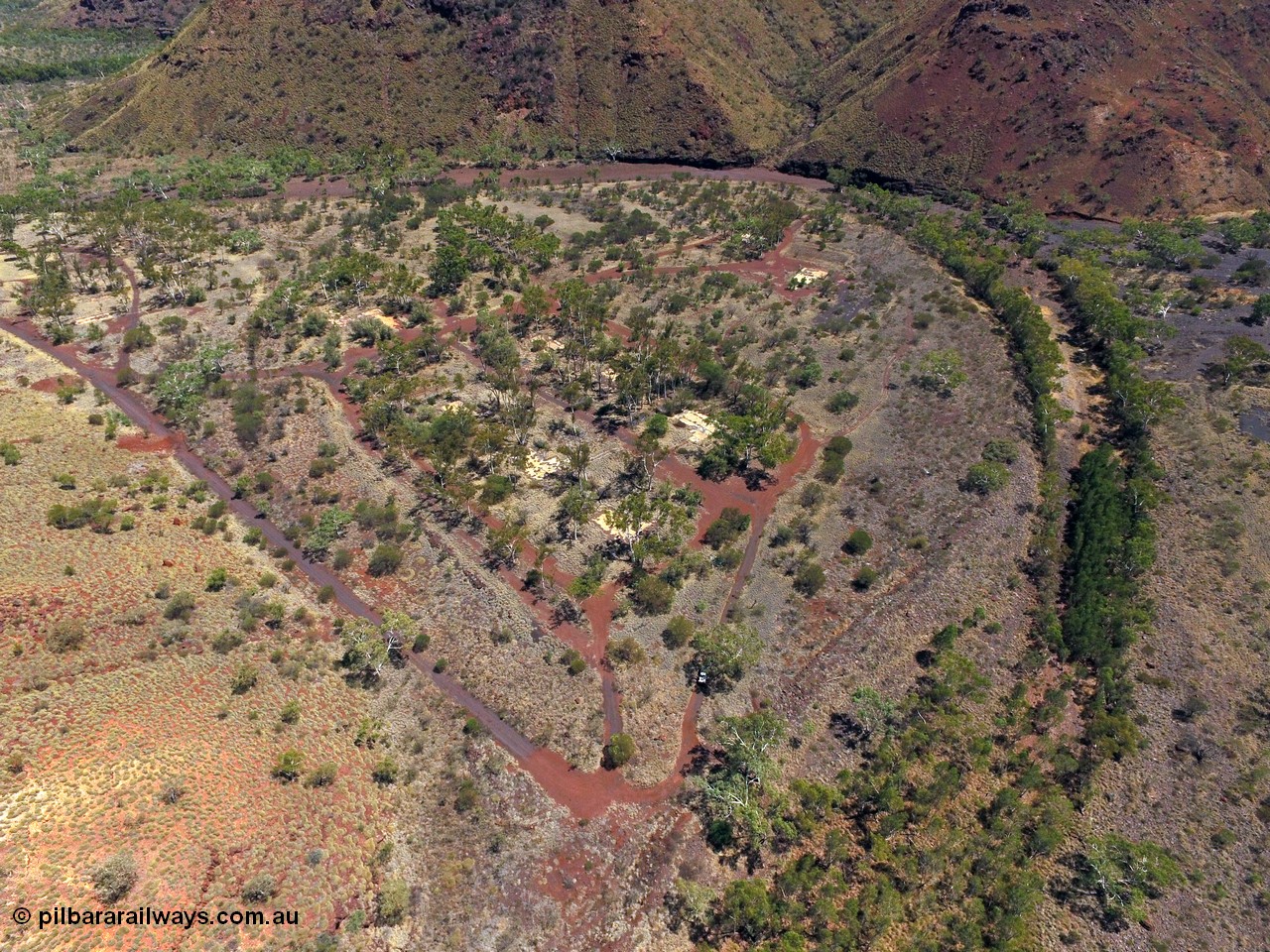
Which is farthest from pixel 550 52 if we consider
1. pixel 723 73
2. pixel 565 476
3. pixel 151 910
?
pixel 151 910

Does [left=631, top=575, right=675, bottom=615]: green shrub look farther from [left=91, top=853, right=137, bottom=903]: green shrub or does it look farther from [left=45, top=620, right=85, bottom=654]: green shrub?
[left=45, top=620, right=85, bottom=654]: green shrub

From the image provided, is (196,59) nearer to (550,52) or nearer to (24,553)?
(550,52)

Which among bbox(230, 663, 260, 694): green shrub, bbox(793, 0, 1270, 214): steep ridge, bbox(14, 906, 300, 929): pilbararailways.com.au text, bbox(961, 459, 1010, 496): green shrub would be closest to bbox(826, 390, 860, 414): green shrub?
bbox(961, 459, 1010, 496): green shrub

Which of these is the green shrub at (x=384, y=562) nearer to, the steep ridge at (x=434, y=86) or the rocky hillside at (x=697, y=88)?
the rocky hillside at (x=697, y=88)

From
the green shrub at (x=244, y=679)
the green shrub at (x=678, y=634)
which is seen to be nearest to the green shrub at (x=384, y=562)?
the green shrub at (x=244, y=679)

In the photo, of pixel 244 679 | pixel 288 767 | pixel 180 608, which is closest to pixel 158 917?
pixel 288 767
